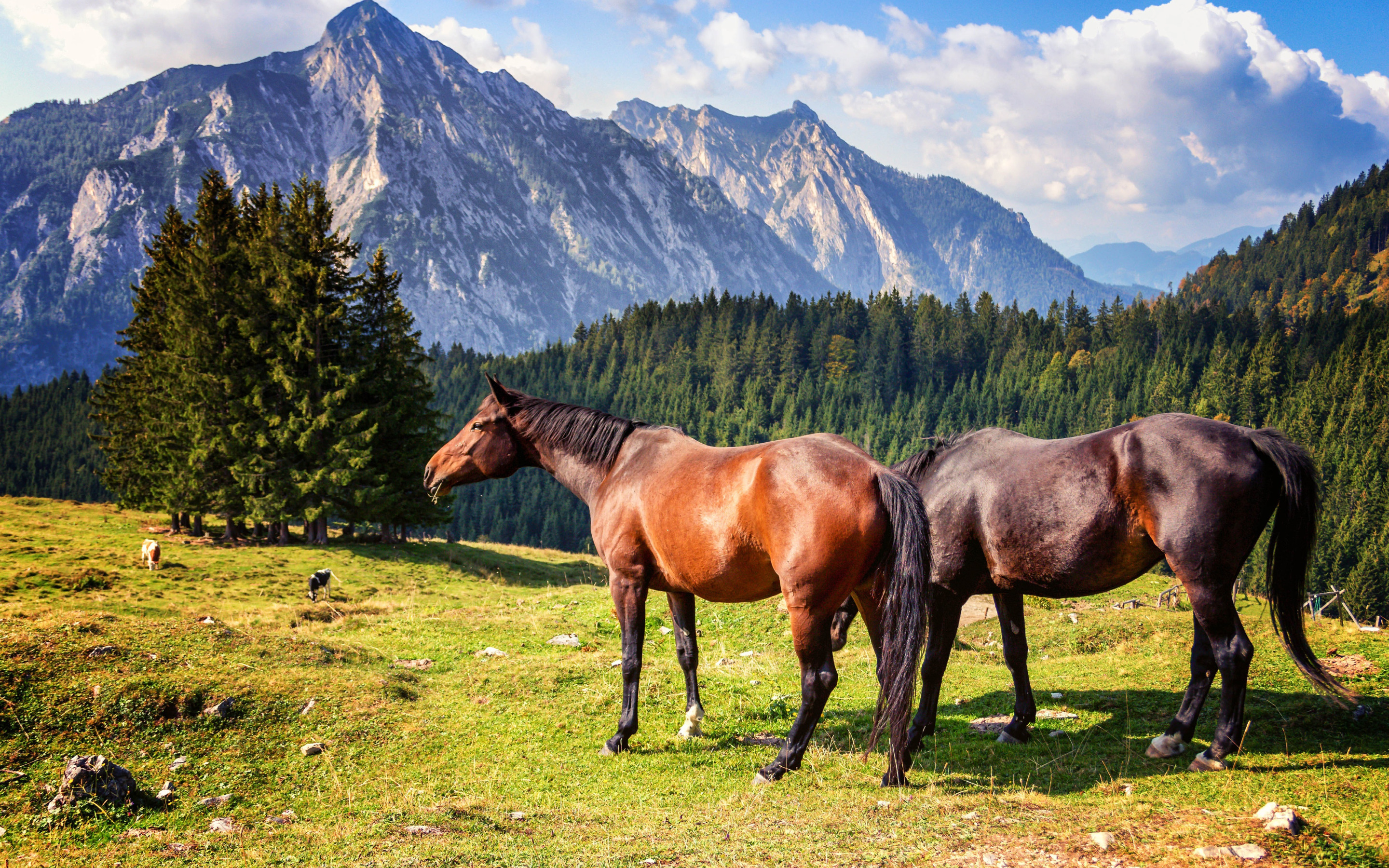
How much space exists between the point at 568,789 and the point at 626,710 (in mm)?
1278

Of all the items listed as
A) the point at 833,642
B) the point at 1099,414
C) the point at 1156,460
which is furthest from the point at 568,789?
the point at 1099,414

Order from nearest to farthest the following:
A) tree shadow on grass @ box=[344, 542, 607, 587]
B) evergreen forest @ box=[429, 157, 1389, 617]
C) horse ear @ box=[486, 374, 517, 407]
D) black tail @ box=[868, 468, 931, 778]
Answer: black tail @ box=[868, 468, 931, 778] → horse ear @ box=[486, 374, 517, 407] → tree shadow on grass @ box=[344, 542, 607, 587] → evergreen forest @ box=[429, 157, 1389, 617]

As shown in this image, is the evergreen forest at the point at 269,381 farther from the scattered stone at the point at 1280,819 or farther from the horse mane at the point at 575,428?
the scattered stone at the point at 1280,819

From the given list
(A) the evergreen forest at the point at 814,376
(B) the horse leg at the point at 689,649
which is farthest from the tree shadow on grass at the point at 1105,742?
(A) the evergreen forest at the point at 814,376

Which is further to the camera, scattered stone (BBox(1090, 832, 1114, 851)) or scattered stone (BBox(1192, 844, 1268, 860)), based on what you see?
scattered stone (BBox(1090, 832, 1114, 851))

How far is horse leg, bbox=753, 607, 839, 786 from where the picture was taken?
655 centimetres

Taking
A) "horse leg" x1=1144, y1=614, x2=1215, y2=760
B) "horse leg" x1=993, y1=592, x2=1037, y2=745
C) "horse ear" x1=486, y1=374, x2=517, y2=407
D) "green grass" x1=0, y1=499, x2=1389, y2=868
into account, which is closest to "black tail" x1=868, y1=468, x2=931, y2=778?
"green grass" x1=0, y1=499, x2=1389, y2=868

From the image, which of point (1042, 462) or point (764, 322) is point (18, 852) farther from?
point (764, 322)

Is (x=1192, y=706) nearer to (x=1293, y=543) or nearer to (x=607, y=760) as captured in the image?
(x=1293, y=543)

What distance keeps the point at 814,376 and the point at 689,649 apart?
422 feet

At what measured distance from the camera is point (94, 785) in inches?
218

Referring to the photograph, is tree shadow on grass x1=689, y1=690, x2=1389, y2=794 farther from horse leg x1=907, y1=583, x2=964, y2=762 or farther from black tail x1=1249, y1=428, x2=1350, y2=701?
black tail x1=1249, y1=428, x2=1350, y2=701

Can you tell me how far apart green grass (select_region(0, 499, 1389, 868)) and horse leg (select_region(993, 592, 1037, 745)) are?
0.70ft

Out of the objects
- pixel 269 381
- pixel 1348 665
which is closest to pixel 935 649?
pixel 1348 665
